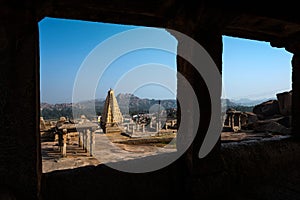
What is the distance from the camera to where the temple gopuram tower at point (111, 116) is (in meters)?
16.5

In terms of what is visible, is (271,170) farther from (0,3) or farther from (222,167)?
(0,3)

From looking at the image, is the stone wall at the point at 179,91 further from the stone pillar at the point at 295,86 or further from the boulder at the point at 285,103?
the boulder at the point at 285,103

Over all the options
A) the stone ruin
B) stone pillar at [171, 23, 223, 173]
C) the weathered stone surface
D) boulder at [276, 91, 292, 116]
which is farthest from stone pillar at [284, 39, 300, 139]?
boulder at [276, 91, 292, 116]

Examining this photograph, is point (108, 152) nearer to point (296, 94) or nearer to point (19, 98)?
point (296, 94)

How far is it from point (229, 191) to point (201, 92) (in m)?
1.32

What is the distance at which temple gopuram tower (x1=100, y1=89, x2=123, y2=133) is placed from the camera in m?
16.5

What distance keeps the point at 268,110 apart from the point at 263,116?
933mm

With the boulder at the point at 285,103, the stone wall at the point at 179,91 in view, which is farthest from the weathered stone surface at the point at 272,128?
the stone wall at the point at 179,91

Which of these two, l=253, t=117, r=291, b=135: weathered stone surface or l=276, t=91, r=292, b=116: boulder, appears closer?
l=253, t=117, r=291, b=135: weathered stone surface

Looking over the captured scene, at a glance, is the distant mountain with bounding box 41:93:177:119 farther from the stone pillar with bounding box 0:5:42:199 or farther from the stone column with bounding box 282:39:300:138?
the stone pillar with bounding box 0:5:42:199

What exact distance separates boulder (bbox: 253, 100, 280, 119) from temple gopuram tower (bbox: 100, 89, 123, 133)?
11807mm

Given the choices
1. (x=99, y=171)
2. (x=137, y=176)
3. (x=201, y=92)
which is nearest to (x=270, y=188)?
(x=201, y=92)

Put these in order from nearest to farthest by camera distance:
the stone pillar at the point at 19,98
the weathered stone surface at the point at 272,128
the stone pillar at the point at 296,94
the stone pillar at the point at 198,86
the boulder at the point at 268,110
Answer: the stone pillar at the point at 19,98 → the stone pillar at the point at 198,86 → the stone pillar at the point at 296,94 → the weathered stone surface at the point at 272,128 → the boulder at the point at 268,110

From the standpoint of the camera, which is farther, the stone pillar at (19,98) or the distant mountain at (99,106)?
the distant mountain at (99,106)
